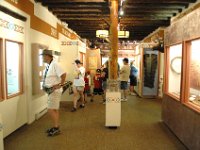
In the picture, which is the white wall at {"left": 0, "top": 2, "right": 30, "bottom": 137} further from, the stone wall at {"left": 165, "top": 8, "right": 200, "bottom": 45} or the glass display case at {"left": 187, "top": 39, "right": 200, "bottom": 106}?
the glass display case at {"left": 187, "top": 39, "right": 200, "bottom": 106}

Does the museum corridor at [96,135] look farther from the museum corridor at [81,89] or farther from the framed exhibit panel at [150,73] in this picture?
the framed exhibit panel at [150,73]

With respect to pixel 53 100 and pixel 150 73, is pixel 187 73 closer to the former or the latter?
pixel 53 100

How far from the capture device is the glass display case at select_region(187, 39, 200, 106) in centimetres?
399

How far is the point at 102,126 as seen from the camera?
5.32 m

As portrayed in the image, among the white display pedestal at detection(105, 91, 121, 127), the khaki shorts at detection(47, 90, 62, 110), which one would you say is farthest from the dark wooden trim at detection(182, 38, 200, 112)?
the khaki shorts at detection(47, 90, 62, 110)

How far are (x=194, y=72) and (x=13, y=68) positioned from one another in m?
3.52

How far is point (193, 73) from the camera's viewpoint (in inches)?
161

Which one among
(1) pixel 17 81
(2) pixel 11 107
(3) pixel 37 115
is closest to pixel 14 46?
(1) pixel 17 81

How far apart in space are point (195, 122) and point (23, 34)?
3.81 metres

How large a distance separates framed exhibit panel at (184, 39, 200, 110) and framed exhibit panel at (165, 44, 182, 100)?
46 centimetres

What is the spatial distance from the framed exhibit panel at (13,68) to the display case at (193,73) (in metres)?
3.34

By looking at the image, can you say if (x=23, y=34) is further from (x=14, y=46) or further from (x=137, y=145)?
(x=137, y=145)

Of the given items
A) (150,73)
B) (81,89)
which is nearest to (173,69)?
(81,89)

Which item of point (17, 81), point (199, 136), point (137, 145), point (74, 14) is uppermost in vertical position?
point (74, 14)
